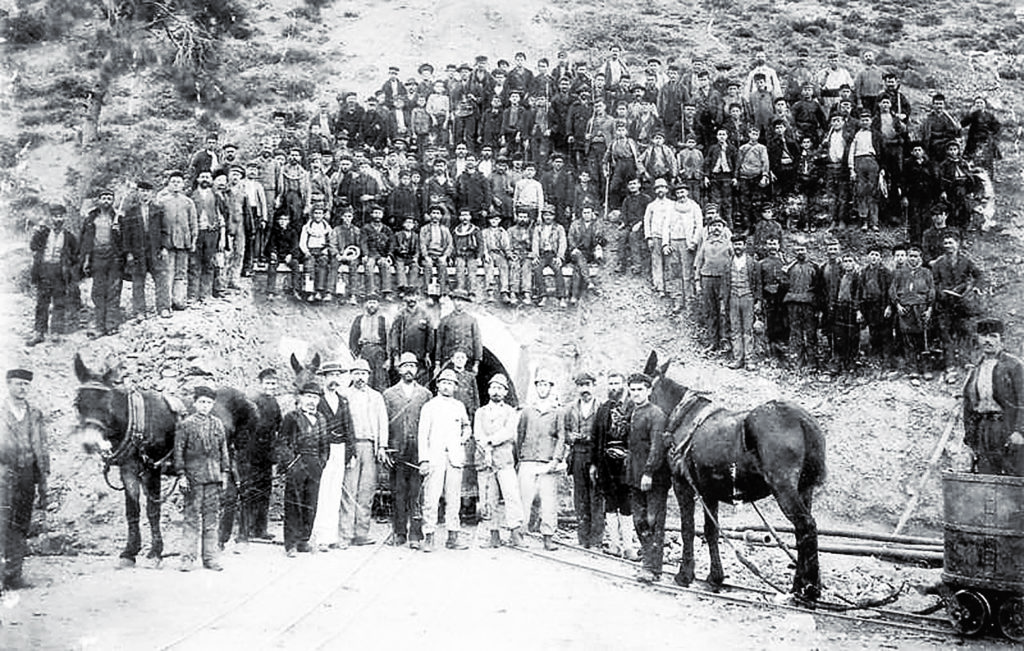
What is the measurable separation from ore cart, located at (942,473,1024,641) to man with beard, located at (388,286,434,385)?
717 cm

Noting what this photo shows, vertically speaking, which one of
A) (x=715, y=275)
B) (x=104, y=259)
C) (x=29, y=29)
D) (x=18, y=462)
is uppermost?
(x=29, y=29)

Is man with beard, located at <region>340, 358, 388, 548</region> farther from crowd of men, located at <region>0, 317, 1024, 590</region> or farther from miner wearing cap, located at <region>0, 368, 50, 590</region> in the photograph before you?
miner wearing cap, located at <region>0, 368, 50, 590</region>

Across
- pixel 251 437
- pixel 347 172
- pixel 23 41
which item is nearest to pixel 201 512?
pixel 251 437

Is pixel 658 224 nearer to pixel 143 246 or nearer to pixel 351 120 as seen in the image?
pixel 351 120

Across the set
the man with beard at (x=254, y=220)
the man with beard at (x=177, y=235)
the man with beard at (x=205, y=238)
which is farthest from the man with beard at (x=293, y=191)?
the man with beard at (x=177, y=235)

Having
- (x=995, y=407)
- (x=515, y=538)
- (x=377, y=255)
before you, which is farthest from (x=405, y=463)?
(x=995, y=407)

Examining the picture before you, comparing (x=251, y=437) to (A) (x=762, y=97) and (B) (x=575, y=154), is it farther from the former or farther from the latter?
(A) (x=762, y=97)

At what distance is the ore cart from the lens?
762 centimetres

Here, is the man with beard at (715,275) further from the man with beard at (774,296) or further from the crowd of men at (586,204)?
the man with beard at (774,296)

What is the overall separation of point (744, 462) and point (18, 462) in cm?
638

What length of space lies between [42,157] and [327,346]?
524 centimetres

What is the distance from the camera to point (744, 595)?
8992 millimetres

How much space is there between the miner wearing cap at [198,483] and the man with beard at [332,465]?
47.8 inches

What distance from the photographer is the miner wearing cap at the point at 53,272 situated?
1231cm
